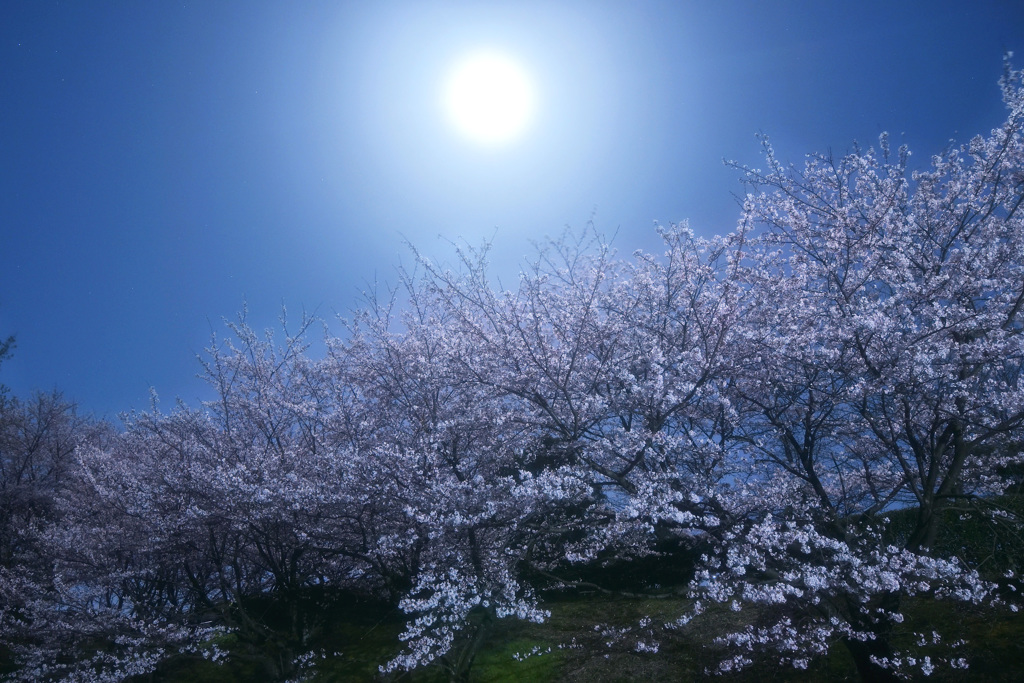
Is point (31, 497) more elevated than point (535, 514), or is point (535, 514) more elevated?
point (31, 497)

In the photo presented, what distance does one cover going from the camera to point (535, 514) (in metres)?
8.12

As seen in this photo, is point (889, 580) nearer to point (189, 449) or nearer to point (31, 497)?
point (189, 449)

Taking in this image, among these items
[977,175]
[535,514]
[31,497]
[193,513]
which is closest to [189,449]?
[193,513]

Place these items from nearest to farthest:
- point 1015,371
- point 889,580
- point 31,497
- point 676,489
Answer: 1. point 889,580
2. point 676,489
3. point 1015,371
4. point 31,497

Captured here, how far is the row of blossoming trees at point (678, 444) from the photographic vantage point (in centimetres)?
684

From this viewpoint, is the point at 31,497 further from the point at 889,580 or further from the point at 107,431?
the point at 889,580

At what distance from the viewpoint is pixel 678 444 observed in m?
6.92

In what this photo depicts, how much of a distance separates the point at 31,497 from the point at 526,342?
14720 millimetres

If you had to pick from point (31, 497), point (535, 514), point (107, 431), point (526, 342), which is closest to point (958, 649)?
point (535, 514)

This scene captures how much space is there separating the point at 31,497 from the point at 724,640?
Result: 16160 mm

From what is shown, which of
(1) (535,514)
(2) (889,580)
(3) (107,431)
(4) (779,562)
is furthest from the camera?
(3) (107,431)

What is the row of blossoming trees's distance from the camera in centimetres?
684

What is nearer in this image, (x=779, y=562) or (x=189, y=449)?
(x=779, y=562)

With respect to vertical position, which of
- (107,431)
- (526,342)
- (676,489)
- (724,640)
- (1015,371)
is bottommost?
(724,640)
